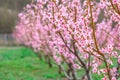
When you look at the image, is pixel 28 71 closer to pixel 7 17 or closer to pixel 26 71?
pixel 26 71

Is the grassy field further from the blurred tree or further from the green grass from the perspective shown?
the blurred tree

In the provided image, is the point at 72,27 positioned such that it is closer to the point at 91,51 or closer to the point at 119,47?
the point at 91,51

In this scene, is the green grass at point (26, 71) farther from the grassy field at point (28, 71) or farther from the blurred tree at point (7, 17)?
the blurred tree at point (7, 17)

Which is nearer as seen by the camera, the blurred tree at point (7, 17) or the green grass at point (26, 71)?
the green grass at point (26, 71)

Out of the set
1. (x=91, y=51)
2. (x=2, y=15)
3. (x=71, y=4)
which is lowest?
(x=91, y=51)

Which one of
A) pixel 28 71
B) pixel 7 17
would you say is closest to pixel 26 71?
pixel 28 71

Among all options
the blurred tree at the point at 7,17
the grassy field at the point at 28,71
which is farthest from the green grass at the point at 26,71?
the blurred tree at the point at 7,17

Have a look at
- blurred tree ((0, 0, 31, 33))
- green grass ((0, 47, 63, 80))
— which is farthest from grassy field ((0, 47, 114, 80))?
blurred tree ((0, 0, 31, 33))

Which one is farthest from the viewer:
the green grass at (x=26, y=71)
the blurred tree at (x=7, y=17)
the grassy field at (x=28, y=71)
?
the blurred tree at (x=7, y=17)

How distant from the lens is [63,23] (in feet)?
19.1

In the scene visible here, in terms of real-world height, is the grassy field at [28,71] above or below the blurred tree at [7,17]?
below

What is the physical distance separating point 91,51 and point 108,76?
1.76 feet

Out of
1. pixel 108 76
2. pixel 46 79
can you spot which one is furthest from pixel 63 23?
pixel 46 79

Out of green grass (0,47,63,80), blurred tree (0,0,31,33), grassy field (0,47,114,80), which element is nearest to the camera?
grassy field (0,47,114,80)
